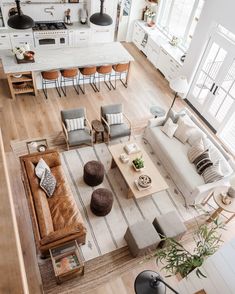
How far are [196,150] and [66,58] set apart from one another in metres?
4.16

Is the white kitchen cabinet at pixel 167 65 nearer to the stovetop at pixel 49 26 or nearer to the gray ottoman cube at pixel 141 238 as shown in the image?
the stovetop at pixel 49 26

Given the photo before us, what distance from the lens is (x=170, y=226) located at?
14.4 feet

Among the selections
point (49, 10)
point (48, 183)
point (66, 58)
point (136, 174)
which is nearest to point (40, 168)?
point (48, 183)

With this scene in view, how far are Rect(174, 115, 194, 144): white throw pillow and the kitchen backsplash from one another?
5.10 meters

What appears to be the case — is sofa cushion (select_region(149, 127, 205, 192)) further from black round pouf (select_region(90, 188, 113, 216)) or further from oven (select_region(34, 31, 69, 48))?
oven (select_region(34, 31, 69, 48))

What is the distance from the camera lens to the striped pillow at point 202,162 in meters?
5.17

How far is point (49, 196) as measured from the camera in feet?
14.8

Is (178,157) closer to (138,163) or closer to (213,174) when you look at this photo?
(213,174)

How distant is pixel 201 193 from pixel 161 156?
4.31 feet

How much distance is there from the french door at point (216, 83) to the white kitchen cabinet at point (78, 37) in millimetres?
3738

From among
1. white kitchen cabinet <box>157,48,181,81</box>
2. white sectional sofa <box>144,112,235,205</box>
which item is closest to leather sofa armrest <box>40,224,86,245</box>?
white sectional sofa <box>144,112,235,205</box>

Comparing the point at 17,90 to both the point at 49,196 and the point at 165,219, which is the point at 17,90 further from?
the point at 165,219

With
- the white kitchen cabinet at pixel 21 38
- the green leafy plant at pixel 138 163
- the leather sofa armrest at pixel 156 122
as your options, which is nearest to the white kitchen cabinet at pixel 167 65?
the leather sofa armrest at pixel 156 122

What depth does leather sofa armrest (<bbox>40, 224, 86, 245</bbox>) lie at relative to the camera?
12.3 feet
